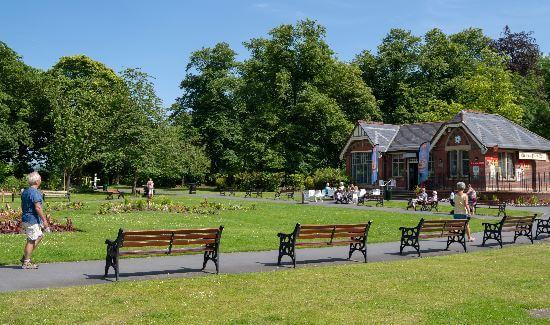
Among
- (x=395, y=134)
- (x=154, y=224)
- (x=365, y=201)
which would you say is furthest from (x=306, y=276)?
(x=395, y=134)

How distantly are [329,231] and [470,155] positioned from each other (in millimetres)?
33282

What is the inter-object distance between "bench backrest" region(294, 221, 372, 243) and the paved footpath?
2.16 feet

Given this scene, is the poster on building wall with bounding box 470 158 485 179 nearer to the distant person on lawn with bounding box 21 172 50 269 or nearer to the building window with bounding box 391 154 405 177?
the building window with bounding box 391 154 405 177

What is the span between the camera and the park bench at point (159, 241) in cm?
1205

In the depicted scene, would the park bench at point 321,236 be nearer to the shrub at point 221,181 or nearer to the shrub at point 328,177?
the shrub at point 328,177

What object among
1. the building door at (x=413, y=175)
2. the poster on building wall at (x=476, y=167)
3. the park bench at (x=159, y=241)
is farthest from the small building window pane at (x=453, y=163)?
the park bench at (x=159, y=241)

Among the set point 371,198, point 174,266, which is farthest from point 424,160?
point 174,266

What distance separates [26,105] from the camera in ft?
195

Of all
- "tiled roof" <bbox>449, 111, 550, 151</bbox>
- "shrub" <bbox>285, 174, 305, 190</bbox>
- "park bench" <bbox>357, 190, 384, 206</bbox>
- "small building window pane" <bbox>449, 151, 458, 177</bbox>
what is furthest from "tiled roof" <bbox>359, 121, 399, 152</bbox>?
"park bench" <bbox>357, 190, 384, 206</bbox>

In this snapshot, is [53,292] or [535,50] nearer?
[53,292]

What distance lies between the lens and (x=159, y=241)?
1284cm

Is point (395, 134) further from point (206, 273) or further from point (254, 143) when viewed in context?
point (206, 273)

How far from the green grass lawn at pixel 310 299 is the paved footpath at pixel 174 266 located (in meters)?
0.77

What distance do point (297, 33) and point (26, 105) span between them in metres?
29.3
